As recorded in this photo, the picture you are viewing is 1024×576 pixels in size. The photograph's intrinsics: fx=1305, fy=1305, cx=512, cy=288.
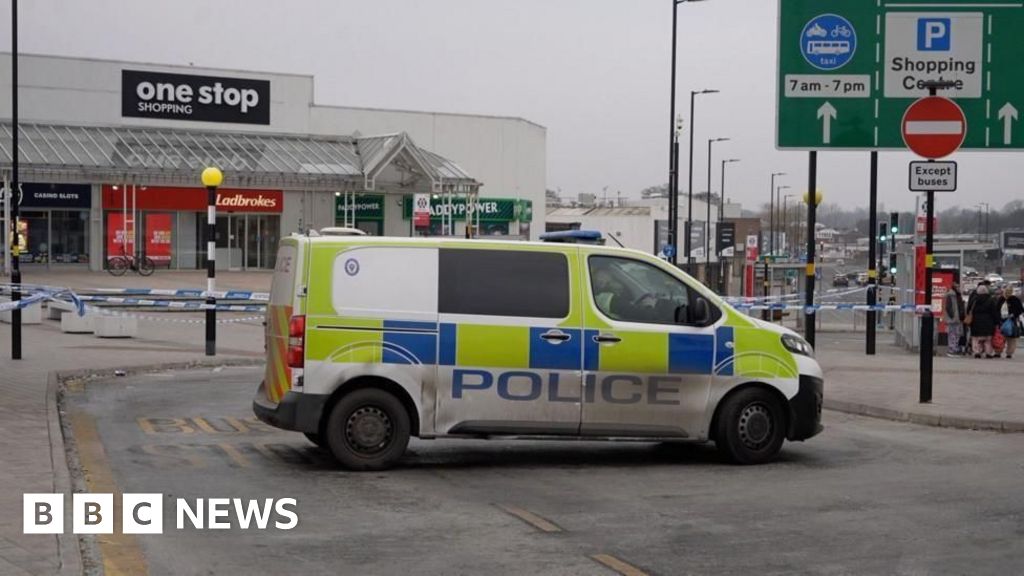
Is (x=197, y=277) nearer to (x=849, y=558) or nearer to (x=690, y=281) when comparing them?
(x=690, y=281)

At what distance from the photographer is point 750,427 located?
11.6 metres

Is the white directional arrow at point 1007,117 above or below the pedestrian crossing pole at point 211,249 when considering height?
above

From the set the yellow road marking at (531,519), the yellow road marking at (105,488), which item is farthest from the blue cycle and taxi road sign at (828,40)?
the yellow road marking at (531,519)

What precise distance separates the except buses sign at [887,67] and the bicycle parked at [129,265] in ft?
120

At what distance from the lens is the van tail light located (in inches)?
422

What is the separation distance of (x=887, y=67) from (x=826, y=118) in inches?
57.9

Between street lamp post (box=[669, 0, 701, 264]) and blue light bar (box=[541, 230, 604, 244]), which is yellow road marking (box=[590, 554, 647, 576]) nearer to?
blue light bar (box=[541, 230, 604, 244])

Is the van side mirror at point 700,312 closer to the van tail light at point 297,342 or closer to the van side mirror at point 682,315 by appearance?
the van side mirror at point 682,315

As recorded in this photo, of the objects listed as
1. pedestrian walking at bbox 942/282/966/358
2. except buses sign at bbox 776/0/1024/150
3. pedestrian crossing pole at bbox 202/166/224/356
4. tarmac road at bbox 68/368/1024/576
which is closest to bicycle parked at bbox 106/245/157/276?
pedestrian crossing pole at bbox 202/166/224/356

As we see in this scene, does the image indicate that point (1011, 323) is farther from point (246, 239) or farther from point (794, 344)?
point (246, 239)

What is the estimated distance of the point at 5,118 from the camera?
54156mm

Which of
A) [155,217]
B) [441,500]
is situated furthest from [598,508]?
[155,217]

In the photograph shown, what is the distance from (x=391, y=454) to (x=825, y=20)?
461 inches

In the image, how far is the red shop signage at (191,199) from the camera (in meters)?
53.3
